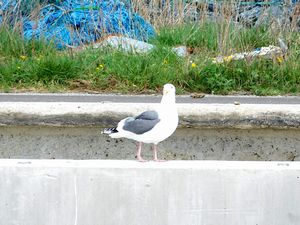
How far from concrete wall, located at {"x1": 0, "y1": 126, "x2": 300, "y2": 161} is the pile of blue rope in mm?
3420

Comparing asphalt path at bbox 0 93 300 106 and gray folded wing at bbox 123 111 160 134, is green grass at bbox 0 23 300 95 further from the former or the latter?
gray folded wing at bbox 123 111 160 134

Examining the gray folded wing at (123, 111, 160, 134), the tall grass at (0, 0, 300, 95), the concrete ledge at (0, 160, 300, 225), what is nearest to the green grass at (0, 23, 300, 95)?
the tall grass at (0, 0, 300, 95)

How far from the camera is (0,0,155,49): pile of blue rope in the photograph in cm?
955

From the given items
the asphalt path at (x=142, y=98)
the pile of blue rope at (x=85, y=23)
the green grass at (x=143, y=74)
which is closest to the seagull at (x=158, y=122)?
the asphalt path at (x=142, y=98)

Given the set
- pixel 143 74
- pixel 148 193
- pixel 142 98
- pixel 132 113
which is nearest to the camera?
pixel 148 193

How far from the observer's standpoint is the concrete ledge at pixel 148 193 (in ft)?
13.5

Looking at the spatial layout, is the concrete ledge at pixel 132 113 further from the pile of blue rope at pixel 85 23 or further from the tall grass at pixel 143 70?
the pile of blue rope at pixel 85 23

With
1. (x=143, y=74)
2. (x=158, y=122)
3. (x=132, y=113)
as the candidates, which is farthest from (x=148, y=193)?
(x=143, y=74)

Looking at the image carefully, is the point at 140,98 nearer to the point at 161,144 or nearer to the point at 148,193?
the point at 161,144

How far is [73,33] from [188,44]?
5.39ft

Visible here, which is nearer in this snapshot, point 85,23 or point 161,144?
point 161,144

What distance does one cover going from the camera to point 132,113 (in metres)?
5.99

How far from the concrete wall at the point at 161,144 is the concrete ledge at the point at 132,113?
0.07 m

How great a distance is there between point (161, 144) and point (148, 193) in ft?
6.29
